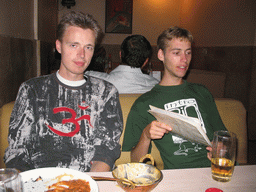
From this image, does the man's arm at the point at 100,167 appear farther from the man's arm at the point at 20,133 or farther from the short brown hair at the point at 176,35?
the short brown hair at the point at 176,35

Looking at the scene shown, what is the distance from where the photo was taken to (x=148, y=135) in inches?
49.4

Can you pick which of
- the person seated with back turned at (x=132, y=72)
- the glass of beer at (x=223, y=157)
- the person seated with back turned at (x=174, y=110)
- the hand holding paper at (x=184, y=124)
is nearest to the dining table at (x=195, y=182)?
the glass of beer at (x=223, y=157)

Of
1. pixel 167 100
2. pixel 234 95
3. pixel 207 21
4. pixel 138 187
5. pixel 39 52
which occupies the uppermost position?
pixel 207 21

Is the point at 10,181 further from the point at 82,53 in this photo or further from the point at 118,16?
the point at 118,16

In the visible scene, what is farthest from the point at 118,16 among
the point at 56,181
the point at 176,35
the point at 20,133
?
the point at 56,181

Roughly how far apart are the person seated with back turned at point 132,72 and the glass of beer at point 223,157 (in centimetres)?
121

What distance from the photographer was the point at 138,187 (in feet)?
2.19

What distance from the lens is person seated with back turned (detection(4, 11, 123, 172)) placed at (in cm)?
124

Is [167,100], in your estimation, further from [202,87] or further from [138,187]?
[138,187]

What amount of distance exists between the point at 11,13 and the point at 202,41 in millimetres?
4240

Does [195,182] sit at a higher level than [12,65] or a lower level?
lower

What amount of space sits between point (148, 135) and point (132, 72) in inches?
37.4

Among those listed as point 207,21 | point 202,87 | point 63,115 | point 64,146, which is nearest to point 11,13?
point 63,115

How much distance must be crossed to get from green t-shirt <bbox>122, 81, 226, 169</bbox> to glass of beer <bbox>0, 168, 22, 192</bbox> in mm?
933
